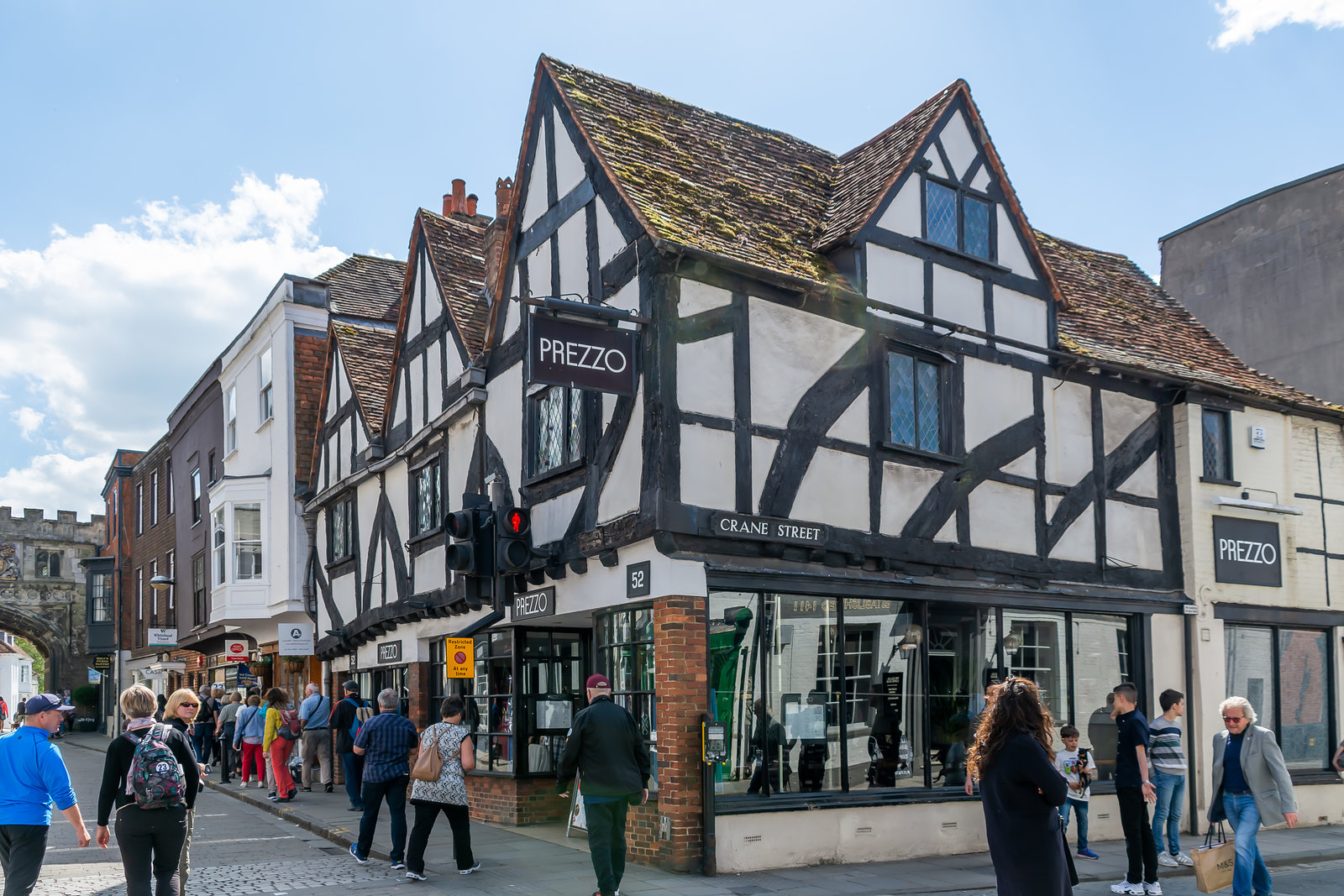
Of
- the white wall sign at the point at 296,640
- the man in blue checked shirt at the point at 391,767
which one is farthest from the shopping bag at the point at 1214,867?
the white wall sign at the point at 296,640

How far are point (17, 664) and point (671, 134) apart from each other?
75.8 meters

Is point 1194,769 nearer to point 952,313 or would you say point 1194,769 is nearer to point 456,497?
point 952,313

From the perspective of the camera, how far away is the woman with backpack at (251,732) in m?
19.7

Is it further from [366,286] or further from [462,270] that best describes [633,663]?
[366,286]

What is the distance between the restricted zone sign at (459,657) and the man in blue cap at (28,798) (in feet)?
15.7

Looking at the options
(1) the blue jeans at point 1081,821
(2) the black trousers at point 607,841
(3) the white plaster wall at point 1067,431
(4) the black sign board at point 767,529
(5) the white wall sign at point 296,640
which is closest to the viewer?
(2) the black trousers at point 607,841

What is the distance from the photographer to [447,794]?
10617mm

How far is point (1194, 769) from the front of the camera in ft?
49.0

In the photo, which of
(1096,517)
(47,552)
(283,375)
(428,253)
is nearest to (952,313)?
(1096,517)

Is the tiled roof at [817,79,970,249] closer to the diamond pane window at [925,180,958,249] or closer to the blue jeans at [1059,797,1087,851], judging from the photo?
the diamond pane window at [925,180,958,249]

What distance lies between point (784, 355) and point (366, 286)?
15033 millimetres

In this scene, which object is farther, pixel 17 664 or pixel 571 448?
pixel 17 664

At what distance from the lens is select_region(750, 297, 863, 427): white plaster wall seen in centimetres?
1181

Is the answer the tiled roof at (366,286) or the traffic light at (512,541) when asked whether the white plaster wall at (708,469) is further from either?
the tiled roof at (366,286)
